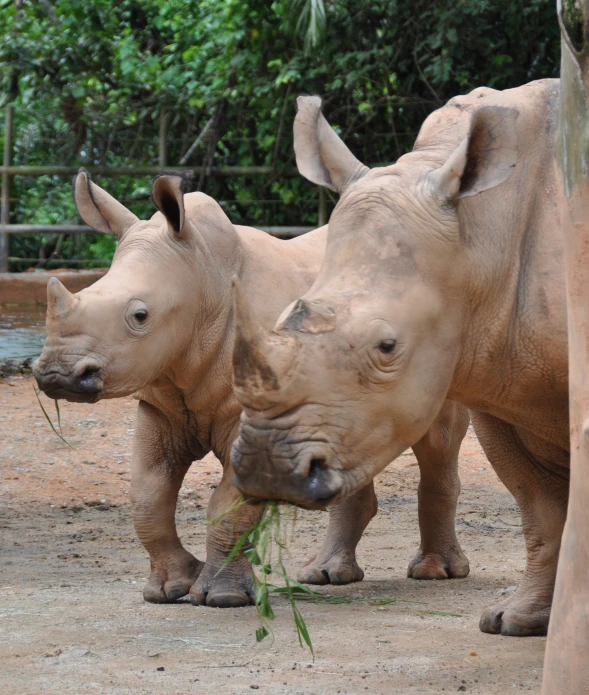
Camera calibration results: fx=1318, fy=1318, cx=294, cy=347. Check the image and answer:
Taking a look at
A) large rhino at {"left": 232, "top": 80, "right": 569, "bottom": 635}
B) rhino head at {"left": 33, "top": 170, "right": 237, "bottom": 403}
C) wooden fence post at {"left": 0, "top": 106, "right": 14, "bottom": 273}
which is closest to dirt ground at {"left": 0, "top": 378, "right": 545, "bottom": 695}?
large rhino at {"left": 232, "top": 80, "right": 569, "bottom": 635}

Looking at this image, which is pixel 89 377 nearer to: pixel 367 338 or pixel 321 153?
pixel 321 153

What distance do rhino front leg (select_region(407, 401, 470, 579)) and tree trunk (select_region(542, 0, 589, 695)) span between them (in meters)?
3.00

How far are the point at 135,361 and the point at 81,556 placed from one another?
167 cm

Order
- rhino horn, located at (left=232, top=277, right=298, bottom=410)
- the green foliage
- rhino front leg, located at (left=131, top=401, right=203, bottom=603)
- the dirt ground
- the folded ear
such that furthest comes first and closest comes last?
the green foliage < the folded ear < rhino front leg, located at (left=131, top=401, right=203, bottom=603) < the dirt ground < rhino horn, located at (left=232, top=277, right=298, bottom=410)

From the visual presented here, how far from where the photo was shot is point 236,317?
133 inches

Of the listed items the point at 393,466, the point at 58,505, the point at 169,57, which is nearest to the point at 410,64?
the point at 169,57

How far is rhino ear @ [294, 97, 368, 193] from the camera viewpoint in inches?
165

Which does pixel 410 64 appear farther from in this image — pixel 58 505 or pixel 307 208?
pixel 58 505

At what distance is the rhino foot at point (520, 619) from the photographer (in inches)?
187

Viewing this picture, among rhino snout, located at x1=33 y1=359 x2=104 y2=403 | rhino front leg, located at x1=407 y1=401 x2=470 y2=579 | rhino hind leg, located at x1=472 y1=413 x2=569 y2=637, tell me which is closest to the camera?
rhino hind leg, located at x1=472 y1=413 x2=569 y2=637

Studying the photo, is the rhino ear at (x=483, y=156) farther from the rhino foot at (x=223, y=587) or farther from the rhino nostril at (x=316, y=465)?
the rhino foot at (x=223, y=587)

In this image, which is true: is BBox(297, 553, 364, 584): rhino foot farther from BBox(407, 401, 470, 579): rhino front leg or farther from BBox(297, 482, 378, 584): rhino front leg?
BBox(407, 401, 470, 579): rhino front leg

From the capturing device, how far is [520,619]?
15.6ft

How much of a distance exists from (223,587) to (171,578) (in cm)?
29
